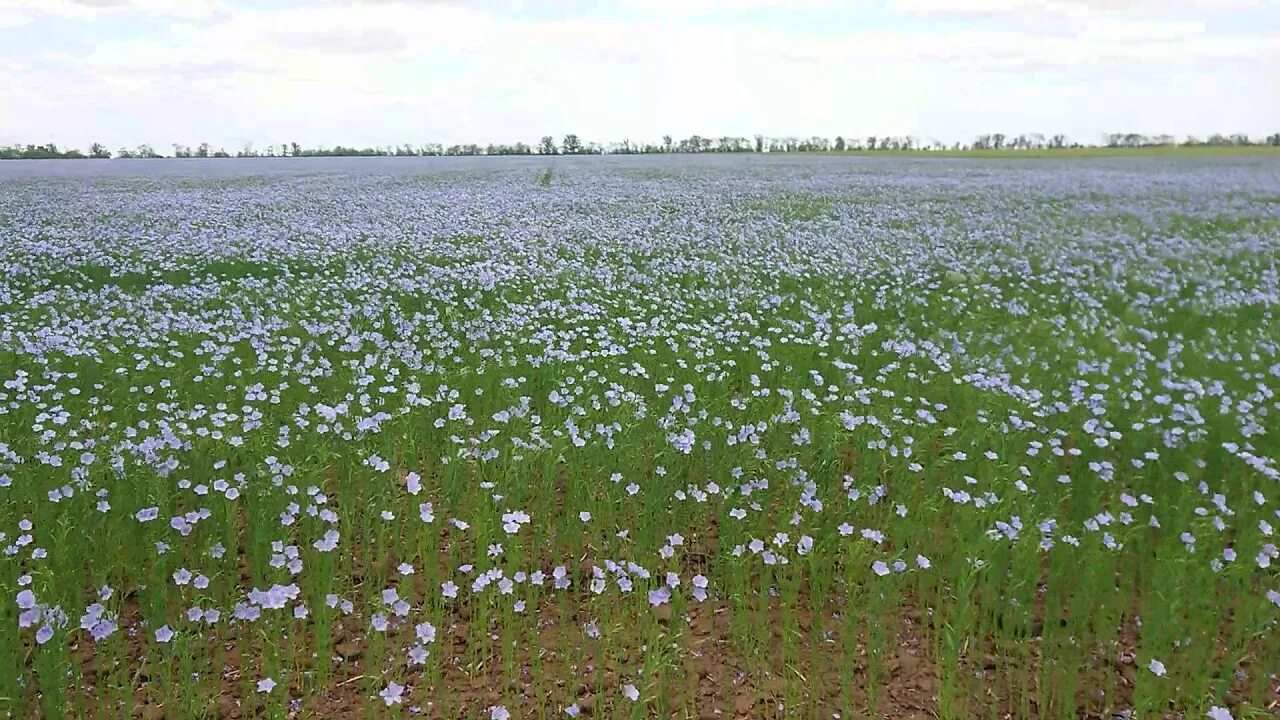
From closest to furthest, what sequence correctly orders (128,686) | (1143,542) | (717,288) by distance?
(128,686) < (1143,542) < (717,288)

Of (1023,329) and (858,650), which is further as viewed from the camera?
(1023,329)

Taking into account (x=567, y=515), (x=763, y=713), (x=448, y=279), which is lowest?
(x=763, y=713)

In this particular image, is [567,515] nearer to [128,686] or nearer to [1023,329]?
[128,686]

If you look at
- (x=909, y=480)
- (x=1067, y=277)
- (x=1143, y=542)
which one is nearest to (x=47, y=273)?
(x=909, y=480)

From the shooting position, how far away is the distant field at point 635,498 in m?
3.57

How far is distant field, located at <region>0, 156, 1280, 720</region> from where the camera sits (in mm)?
3572

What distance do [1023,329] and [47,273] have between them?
471 inches

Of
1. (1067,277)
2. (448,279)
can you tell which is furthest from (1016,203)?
(448,279)

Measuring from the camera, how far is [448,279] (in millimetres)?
10703

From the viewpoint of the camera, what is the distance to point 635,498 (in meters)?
4.94

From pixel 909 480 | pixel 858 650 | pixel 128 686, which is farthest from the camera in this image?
pixel 909 480

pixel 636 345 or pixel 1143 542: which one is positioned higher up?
pixel 636 345

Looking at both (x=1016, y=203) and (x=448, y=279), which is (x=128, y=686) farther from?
(x=1016, y=203)

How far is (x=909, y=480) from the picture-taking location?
5223 mm
